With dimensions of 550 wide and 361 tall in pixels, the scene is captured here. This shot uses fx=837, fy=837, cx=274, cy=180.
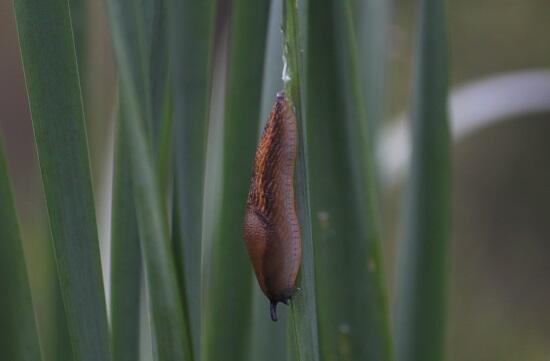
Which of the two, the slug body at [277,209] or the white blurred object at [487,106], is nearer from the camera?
the slug body at [277,209]

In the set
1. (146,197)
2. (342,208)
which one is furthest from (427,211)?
(146,197)

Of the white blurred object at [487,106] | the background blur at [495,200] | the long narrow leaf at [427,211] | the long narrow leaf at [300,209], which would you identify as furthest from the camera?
the background blur at [495,200]

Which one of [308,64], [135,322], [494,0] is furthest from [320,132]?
[494,0]

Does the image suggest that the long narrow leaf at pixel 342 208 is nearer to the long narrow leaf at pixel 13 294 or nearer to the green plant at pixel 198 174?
the green plant at pixel 198 174

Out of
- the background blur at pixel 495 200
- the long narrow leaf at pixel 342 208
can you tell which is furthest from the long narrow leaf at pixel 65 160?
the background blur at pixel 495 200

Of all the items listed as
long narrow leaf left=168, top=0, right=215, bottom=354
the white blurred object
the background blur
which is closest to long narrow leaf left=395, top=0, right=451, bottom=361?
long narrow leaf left=168, top=0, right=215, bottom=354

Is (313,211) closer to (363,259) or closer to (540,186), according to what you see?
(363,259)
